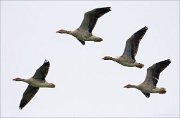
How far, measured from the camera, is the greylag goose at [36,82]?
156ft

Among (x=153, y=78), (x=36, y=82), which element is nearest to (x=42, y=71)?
(x=36, y=82)

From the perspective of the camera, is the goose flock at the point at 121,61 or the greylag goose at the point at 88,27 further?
the greylag goose at the point at 88,27

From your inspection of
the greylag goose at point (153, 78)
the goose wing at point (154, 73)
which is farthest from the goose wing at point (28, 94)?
the goose wing at point (154, 73)

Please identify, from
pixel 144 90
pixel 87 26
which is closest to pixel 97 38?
pixel 87 26

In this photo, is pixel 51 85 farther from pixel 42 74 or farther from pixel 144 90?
pixel 144 90

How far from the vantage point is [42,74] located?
47.8m

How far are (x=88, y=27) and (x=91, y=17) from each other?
0.81 metres

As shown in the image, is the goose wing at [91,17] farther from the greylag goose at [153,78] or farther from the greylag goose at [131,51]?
the greylag goose at [153,78]

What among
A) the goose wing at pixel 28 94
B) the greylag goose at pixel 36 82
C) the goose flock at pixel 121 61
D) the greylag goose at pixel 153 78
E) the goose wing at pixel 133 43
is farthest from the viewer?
the goose wing at pixel 28 94

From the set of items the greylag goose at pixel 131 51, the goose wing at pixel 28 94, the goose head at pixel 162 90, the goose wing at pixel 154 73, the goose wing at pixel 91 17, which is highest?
the goose wing at pixel 91 17

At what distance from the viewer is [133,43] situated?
165 ft

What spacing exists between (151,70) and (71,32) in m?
5.47

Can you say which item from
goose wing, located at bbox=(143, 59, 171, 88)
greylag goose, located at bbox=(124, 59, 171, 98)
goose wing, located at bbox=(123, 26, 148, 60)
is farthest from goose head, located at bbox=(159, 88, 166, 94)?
goose wing, located at bbox=(123, 26, 148, 60)

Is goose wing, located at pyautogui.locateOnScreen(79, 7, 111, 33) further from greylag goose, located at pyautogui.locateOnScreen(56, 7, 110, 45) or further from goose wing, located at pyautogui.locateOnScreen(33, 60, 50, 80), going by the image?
goose wing, located at pyautogui.locateOnScreen(33, 60, 50, 80)
